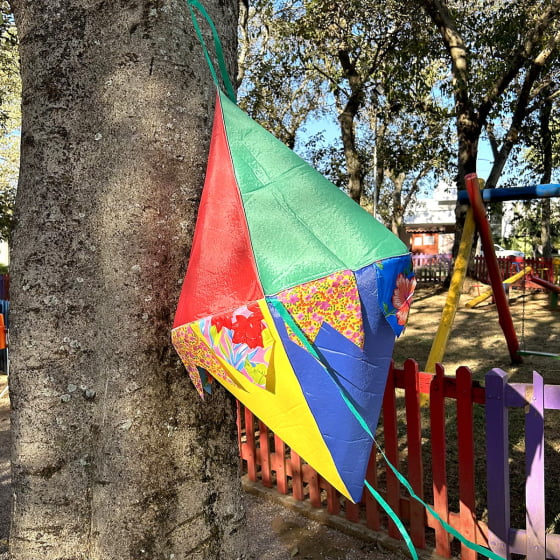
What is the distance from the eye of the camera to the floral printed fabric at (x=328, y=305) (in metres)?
1.31

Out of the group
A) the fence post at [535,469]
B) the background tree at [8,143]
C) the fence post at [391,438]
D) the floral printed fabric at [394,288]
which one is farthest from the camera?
the background tree at [8,143]

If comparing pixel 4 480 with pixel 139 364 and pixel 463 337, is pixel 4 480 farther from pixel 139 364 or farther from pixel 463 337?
pixel 463 337

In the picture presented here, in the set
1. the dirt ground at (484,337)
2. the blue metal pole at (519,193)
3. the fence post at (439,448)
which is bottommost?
the dirt ground at (484,337)

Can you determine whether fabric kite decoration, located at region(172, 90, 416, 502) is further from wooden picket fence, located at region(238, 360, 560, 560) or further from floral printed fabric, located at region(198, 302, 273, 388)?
wooden picket fence, located at region(238, 360, 560, 560)

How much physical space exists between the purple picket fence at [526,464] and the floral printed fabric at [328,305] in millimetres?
1621

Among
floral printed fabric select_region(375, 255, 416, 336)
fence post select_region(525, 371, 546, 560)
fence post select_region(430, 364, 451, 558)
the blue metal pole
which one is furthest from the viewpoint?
the blue metal pole

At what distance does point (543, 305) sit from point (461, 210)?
3672 mm

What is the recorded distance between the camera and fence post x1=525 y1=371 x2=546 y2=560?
2.57 m

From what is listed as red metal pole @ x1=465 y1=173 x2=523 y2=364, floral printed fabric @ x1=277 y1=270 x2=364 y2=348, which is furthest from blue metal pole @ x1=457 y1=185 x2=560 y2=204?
floral printed fabric @ x1=277 y1=270 x2=364 y2=348

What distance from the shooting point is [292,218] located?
1.42m

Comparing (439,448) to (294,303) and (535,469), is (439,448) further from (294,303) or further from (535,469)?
(294,303)

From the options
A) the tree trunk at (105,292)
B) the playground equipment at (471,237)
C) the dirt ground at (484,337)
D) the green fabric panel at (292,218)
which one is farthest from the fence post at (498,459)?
the dirt ground at (484,337)

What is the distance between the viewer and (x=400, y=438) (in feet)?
15.5

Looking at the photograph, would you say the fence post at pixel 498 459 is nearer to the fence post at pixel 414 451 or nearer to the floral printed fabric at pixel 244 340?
the fence post at pixel 414 451
